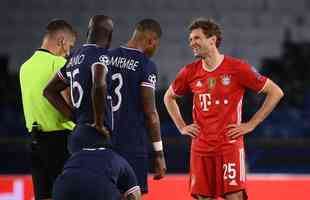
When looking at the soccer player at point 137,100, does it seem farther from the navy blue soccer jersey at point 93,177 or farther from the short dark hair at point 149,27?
the navy blue soccer jersey at point 93,177

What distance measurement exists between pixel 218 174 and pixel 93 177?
6.07 feet

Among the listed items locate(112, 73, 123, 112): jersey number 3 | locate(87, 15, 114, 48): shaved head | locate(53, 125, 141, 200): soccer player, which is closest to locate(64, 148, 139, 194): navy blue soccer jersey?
locate(53, 125, 141, 200): soccer player

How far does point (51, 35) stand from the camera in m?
6.00

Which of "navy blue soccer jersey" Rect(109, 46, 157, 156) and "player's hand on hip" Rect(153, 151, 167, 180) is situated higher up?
"navy blue soccer jersey" Rect(109, 46, 157, 156)

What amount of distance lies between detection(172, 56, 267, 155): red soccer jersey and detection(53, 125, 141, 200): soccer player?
59.7 inches

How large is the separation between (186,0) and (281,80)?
2560 mm

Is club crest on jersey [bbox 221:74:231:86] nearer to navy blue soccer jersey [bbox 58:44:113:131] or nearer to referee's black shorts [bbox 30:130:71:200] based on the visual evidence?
referee's black shorts [bbox 30:130:71:200]

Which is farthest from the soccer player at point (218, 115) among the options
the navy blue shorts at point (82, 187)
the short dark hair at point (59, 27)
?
the navy blue shorts at point (82, 187)

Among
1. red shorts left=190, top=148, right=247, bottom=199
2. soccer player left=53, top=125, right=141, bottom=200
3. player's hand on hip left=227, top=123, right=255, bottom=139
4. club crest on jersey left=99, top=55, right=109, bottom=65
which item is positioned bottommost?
red shorts left=190, top=148, right=247, bottom=199

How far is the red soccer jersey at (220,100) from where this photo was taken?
574 centimetres

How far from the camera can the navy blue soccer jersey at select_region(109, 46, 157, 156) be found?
5297mm

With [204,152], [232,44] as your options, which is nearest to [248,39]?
[232,44]

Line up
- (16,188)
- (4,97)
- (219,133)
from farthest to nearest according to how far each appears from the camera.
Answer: (4,97) → (16,188) → (219,133)

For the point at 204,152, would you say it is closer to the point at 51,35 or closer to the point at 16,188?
the point at 51,35
